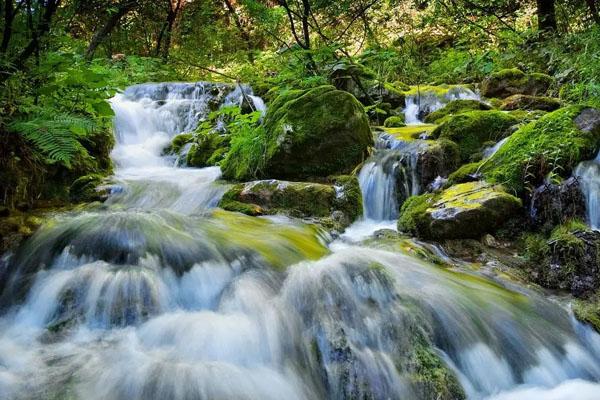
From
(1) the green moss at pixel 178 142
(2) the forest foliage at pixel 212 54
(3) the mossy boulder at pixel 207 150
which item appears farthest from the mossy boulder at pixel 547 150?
(1) the green moss at pixel 178 142

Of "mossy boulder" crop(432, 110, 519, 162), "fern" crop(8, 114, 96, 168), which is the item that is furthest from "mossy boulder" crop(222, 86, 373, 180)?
"fern" crop(8, 114, 96, 168)

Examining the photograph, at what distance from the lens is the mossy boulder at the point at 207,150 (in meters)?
8.31

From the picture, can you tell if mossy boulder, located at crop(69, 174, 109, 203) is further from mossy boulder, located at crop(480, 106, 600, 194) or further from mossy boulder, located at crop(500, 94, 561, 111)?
mossy boulder, located at crop(500, 94, 561, 111)

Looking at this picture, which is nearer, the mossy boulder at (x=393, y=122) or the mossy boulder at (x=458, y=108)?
the mossy boulder at (x=458, y=108)

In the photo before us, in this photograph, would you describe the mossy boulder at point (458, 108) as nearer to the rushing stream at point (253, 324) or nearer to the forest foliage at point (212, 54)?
the forest foliage at point (212, 54)

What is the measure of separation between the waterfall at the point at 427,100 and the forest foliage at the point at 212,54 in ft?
2.25

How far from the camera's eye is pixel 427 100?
11.1 metres

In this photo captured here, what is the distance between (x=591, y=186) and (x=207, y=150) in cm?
600

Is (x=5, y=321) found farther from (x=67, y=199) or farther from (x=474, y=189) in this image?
(x=474, y=189)

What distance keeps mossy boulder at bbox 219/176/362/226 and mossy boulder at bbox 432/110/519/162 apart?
5.78 ft

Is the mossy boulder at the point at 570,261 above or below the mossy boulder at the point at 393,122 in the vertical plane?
below

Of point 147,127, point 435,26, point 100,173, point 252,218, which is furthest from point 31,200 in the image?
point 435,26

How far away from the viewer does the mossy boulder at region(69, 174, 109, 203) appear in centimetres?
610

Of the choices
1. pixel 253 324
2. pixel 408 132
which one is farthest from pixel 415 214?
pixel 408 132
